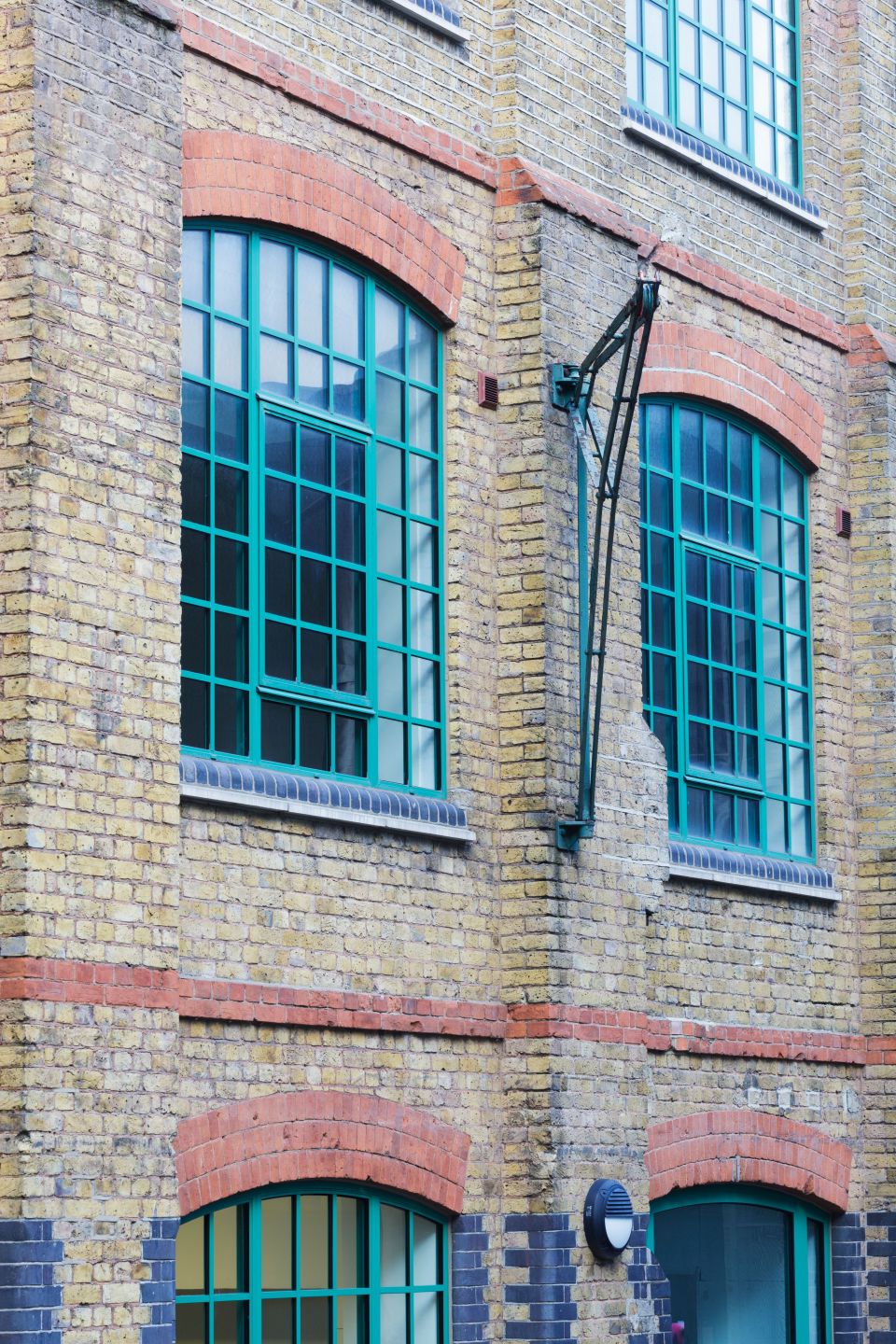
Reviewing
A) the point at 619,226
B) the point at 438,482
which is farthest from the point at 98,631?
the point at 619,226

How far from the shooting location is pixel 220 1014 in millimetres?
10750

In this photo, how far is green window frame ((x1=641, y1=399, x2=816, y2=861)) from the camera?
573 inches

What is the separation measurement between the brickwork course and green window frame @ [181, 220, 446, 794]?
0.63ft

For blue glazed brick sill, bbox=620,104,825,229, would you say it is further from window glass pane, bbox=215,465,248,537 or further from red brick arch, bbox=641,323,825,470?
window glass pane, bbox=215,465,248,537

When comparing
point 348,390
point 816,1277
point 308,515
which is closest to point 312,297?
point 348,390

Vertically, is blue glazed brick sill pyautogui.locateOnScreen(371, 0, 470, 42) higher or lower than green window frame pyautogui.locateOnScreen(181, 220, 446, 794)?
higher

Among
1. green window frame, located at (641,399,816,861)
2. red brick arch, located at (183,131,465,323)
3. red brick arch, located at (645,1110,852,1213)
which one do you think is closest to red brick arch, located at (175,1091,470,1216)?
red brick arch, located at (645,1110,852,1213)

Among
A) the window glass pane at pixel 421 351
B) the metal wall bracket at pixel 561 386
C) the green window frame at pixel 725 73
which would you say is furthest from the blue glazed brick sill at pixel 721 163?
the window glass pane at pixel 421 351

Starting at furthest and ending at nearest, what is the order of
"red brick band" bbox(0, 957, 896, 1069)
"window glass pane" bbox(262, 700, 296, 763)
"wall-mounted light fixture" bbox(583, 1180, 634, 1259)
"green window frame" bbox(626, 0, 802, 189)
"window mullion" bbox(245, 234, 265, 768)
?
"green window frame" bbox(626, 0, 802, 189), "wall-mounted light fixture" bbox(583, 1180, 634, 1259), "window glass pane" bbox(262, 700, 296, 763), "window mullion" bbox(245, 234, 265, 768), "red brick band" bbox(0, 957, 896, 1069)

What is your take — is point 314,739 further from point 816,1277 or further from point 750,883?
point 816,1277

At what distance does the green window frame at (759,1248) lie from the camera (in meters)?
14.0

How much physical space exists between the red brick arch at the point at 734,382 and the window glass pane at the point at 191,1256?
5978mm

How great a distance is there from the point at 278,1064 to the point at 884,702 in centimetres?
639

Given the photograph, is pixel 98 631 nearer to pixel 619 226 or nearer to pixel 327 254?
pixel 327 254
